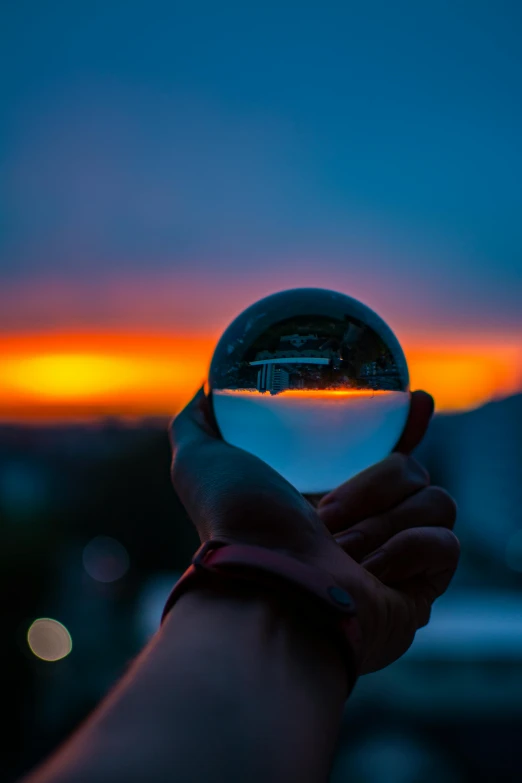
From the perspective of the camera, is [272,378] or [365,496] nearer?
[272,378]

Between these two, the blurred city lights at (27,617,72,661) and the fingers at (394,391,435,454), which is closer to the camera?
the fingers at (394,391,435,454)

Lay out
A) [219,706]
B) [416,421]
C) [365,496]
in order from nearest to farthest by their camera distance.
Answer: [219,706] → [365,496] → [416,421]

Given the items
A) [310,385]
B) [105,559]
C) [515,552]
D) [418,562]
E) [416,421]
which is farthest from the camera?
[105,559]

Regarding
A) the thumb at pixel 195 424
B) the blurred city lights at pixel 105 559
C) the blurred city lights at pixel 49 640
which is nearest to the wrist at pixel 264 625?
the thumb at pixel 195 424

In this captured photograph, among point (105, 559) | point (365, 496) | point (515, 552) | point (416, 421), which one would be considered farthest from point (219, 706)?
point (105, 559)

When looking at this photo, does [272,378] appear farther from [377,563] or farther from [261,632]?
[261,632]

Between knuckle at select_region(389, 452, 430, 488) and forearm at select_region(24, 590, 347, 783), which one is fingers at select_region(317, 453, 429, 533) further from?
forearm at select_region(24, 590, 347, 783)

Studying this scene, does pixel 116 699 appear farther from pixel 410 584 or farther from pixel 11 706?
pixel 11 706

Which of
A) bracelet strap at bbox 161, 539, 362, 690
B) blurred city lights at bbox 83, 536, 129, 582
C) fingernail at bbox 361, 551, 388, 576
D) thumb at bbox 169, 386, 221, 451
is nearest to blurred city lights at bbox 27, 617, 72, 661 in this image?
blurred city lights at bbox 83, 536, 129, 582
